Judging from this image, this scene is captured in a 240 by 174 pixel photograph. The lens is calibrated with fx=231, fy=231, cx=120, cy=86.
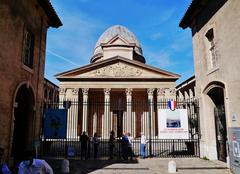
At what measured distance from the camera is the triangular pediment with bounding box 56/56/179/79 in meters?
28.8

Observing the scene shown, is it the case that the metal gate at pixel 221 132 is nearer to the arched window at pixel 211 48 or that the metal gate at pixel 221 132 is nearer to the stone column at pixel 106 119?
the arched window at pixel 211 48

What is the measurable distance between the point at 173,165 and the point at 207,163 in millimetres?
2469

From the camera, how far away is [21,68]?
9883 mm

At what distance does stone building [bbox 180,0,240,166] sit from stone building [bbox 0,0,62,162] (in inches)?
317

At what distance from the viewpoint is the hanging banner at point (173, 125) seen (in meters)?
12.9

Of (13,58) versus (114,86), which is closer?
(13,58)

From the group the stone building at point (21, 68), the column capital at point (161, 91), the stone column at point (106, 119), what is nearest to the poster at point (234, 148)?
the stone building at point (21, 68)

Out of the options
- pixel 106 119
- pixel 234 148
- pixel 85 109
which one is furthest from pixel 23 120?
pixel 85 109

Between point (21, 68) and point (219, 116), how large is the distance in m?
9.54

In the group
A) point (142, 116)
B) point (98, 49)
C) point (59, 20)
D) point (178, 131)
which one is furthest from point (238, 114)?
point (98, 49)

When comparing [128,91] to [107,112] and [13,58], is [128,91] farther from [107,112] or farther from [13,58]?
[13,58]

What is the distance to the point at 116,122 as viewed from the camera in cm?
2969

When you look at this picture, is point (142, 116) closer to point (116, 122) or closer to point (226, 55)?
point (116, 122)

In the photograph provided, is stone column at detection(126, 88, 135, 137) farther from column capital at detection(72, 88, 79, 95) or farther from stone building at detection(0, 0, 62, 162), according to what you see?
stone building at detection(0, 0, 62, 162)
